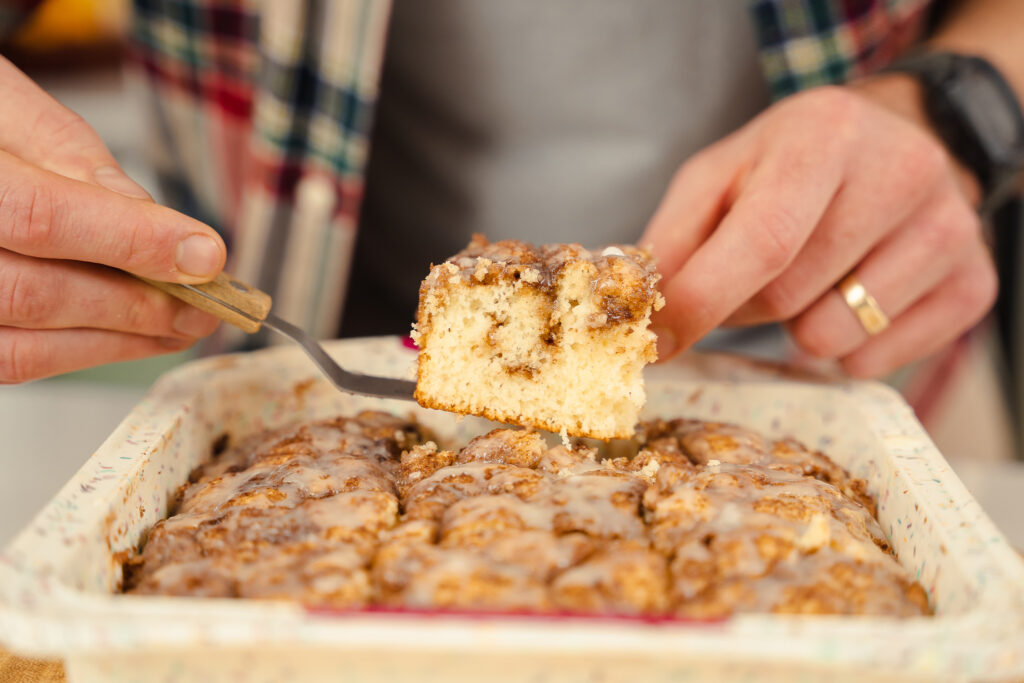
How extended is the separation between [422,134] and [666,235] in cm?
113

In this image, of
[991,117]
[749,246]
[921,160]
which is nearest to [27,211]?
[749,246]

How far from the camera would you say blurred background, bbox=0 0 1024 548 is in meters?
2.19

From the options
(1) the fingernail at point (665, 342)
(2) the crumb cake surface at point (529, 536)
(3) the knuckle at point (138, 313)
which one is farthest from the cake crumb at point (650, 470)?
(3) the knuckle at point (138, 313)

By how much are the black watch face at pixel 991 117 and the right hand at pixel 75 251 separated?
6.10 feet

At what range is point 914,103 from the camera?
2.13 m

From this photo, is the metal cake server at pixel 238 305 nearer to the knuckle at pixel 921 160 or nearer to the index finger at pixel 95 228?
the index finger at pixel 95 228

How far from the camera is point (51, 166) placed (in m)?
1.54

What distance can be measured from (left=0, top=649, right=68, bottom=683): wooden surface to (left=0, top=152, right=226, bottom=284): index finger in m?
0.68

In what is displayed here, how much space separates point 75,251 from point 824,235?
4.83 ft

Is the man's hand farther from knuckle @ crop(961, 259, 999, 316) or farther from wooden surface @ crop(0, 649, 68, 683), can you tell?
wooden surface @ crop(0, 649, 68, 683)

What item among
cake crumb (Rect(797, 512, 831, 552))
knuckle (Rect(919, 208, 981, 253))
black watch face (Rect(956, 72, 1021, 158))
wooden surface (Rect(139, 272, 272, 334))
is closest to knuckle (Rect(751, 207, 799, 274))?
knuckle (Rect(919, 208, 981, 253))

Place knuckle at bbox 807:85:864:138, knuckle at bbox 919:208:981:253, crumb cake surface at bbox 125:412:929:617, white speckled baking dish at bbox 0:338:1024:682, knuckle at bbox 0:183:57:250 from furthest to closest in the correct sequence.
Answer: knuckle at bbox 919:208:981:253, knuckle at bbox 807:85:864:138, knuckle at bbox 0:183:57:250, crumb cake surface at bbox 125:412:929:617, white speckled baking dish at bbox 0:338:1024:682

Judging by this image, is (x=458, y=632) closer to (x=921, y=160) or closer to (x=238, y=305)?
(x=238, y=305)

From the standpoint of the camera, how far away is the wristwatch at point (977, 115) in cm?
208
